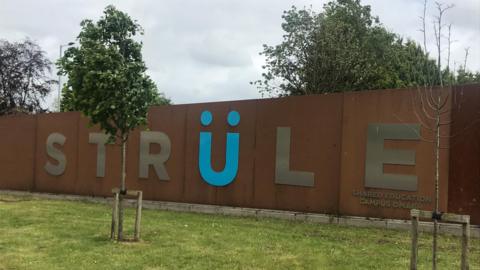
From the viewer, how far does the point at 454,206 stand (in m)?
11.6

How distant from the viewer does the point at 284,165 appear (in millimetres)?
14359

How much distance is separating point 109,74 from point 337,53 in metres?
19.1

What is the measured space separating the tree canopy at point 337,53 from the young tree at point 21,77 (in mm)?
17440

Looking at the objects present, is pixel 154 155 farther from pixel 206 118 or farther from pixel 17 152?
pixel 17 152

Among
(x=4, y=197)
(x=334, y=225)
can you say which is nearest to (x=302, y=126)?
(x=334, y=225)

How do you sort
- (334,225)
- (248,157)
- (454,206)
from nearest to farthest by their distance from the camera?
1. (454,206)
2. (334,225)
3. (248,157)

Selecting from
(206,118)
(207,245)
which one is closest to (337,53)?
(206,118)

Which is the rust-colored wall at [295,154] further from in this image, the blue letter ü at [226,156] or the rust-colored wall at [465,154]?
the blue letter ü at [226,156]

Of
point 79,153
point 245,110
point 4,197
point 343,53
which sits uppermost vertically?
point 343,53

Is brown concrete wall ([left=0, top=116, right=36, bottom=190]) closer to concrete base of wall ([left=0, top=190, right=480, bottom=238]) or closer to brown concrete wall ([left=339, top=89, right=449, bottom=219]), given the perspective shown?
concrete base of wall ([left=0, top=190, right=480, bottom=238])

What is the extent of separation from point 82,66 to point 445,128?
292 inches

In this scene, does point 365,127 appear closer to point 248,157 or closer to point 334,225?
point 334,225

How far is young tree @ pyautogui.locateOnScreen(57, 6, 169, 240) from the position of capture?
982 centimetres

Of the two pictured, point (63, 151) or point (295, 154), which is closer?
point (295, 154)
